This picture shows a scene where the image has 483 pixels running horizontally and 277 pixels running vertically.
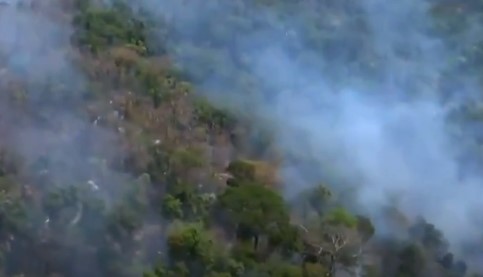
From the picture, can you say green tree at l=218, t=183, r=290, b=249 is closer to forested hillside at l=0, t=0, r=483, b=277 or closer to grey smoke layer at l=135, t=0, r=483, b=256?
forested hillside at l=0, t=0, r=483, b=277

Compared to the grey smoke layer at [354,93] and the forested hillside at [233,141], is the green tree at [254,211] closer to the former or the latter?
the forested hillside at [233,141]

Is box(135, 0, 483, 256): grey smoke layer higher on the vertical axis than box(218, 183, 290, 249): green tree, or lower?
higher

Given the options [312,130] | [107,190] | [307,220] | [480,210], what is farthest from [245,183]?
[480,210]

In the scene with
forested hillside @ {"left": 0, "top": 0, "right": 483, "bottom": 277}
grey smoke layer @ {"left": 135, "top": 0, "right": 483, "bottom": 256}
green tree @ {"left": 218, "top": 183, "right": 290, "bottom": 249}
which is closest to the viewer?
forested hillside @ {"left": 0, "top": 0, "right": 483, "bottom": 277}

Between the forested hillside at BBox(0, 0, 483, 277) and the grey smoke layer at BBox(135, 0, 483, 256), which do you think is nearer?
the forested hillside at BBox(0, 0, 483, 277)

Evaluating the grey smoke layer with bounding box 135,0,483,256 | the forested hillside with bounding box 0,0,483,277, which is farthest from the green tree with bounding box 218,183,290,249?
the grey smoke layer with bounding box 135,0,483,256

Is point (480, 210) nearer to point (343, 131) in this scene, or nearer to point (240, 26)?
point (343, 131)

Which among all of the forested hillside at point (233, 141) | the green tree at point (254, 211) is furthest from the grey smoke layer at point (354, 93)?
the green tree at point (254, 211)
